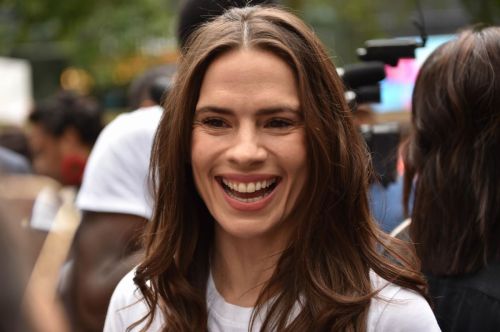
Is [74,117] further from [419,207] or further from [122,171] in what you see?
[419,207]

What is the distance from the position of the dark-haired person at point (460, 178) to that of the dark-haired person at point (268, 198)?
38 cm

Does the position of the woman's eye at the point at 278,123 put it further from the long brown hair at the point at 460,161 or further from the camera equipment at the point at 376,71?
the camera equipment at the point at 376,71

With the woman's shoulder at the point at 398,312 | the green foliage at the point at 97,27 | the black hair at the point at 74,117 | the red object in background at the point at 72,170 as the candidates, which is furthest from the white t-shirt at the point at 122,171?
the green foliage at the point at 97,27

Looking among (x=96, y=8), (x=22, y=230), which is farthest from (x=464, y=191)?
(x=96, y=8)

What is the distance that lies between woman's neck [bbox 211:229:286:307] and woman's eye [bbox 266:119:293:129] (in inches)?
12.2

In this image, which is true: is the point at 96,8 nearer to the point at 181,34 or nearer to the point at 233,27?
the point at 181,34

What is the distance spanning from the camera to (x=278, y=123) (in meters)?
2.36

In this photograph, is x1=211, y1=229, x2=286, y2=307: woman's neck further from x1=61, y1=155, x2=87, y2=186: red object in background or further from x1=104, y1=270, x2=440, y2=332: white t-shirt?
x1=61, y1=155, x2=87, y2=186: red object in background

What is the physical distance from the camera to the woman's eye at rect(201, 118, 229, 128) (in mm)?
2389

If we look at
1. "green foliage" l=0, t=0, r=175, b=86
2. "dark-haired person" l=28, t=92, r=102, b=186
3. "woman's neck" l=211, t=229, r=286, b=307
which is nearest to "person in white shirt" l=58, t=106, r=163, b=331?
"woman's neck" l=211, t=229, r=286, b=307

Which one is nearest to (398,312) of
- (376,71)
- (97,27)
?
(376,71)

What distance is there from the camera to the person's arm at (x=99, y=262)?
11.7 feet

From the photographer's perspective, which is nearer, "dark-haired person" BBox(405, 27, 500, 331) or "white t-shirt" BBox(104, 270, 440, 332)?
"white t-shirt" BBox(104, 270, 440, 332)

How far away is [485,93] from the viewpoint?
2838 mm
